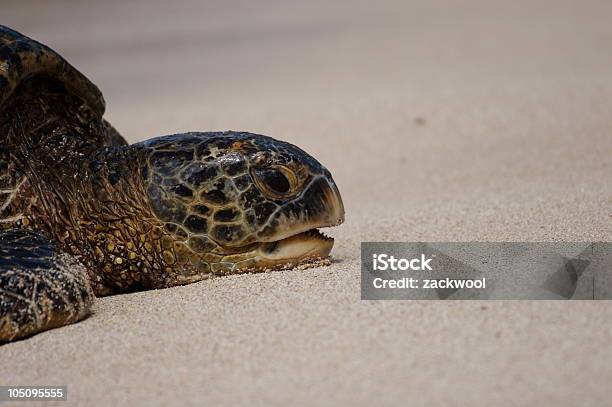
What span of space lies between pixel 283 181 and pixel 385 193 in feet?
7.97

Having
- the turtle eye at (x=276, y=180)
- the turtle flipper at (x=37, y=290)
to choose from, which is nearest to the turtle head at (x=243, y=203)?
the turtle eye at (x=276, y=180)

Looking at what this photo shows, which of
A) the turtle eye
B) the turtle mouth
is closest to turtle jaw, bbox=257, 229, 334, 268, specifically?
the turtle mouth

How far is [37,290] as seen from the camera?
2725 mm

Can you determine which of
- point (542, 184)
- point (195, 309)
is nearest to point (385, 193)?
point (542, 184)

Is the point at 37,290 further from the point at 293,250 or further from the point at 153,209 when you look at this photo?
the point at 293,250

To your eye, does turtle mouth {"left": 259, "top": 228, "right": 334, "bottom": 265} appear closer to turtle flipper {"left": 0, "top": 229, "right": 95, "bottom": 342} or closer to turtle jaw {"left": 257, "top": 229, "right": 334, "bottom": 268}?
turtle jaw {"left": 257, "top": 229, "right": 334, "bottom": 268}

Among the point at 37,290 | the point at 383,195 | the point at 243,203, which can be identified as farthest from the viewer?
the point at 383,195

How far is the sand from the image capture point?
2137mm

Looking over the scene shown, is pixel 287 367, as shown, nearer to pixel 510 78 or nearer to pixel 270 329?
pixel 270 329

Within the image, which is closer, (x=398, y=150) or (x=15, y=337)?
(x=15, y=337)

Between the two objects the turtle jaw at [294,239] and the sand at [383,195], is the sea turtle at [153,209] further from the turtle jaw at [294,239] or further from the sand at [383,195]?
the sand at [383,195]

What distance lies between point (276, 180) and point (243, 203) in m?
0.15

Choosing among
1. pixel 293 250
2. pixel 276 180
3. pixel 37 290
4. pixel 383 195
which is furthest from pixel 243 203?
pixel 383 195

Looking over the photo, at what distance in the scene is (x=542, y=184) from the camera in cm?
477
